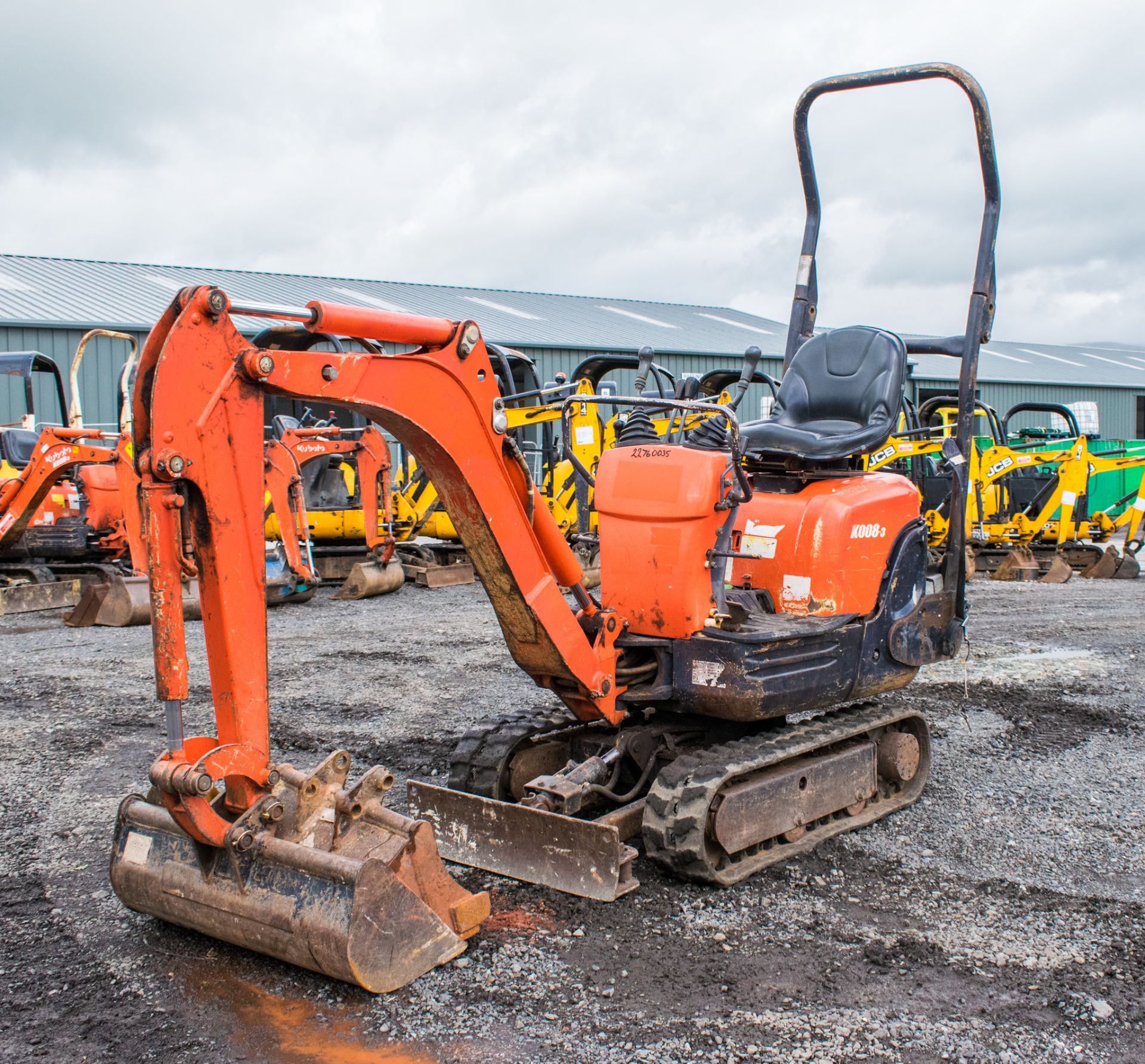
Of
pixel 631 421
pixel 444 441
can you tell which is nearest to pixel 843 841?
pixel 631 421

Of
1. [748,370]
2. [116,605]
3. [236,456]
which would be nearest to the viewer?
[236,456]

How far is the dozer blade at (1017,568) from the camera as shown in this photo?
1387 cm

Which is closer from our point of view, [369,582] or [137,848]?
[137,848]

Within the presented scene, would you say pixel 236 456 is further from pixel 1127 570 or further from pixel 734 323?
pixel 734 323

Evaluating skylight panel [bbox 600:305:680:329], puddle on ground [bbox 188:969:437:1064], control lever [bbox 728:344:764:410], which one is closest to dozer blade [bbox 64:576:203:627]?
control lever [bbox 728:344:764:410]

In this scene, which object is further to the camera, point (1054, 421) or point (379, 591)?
point (1054, 421)

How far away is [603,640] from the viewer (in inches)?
167

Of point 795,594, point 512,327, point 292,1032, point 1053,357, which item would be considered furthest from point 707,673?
point 1053,357

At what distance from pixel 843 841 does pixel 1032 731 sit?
2.19 meters

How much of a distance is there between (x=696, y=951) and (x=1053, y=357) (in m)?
39.7

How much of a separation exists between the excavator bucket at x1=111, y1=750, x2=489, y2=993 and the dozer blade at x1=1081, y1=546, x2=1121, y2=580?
40.4 ft

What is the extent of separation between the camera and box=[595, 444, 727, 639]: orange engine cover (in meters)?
4.20

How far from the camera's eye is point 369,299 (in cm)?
2423

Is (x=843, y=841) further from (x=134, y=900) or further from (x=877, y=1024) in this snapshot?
(x=134, y=900)
